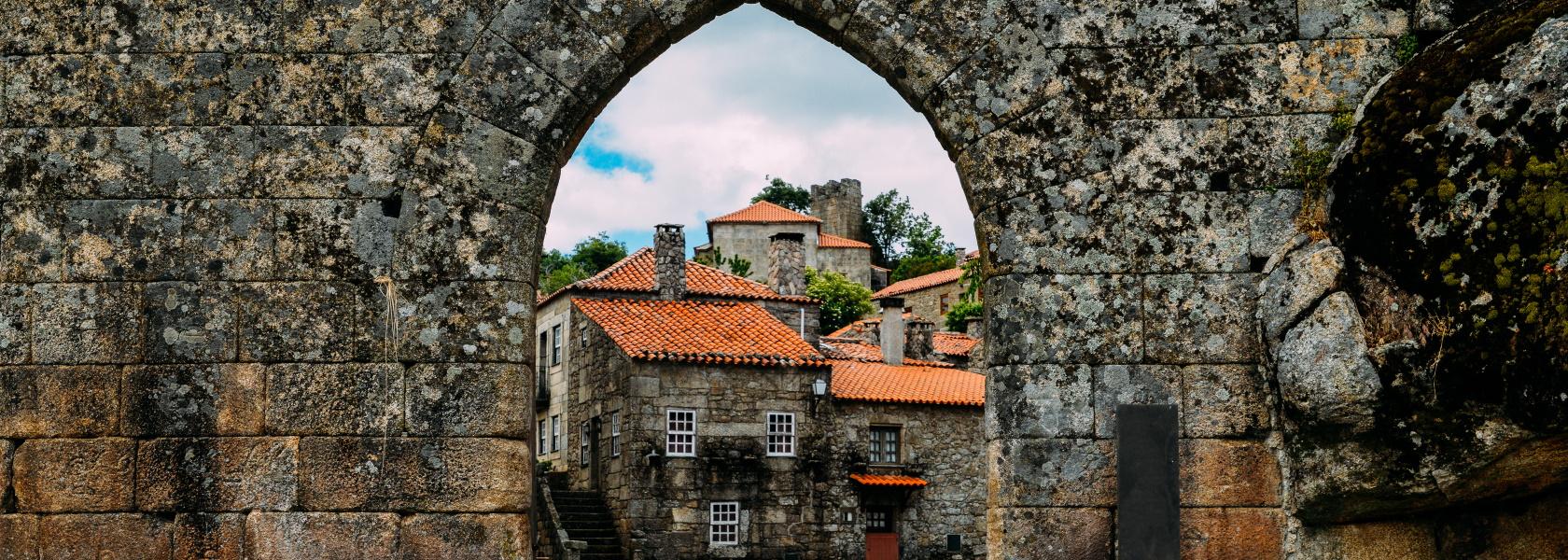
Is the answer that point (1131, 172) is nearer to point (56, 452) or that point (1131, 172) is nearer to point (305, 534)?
point (305, 534)

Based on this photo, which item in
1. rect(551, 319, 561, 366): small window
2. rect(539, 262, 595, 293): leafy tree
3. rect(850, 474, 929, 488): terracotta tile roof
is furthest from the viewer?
rect(539, 262, 595, 293): leafy tree

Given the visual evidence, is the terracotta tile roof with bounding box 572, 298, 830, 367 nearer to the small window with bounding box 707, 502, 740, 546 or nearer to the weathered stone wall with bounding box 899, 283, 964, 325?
the small window with bounding box 707, 502, 740, 546

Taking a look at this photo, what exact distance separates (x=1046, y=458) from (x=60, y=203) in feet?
14.9

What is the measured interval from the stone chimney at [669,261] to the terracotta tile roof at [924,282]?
33192 millimetres

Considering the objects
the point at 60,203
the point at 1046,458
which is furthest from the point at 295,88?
the point at 1046,458

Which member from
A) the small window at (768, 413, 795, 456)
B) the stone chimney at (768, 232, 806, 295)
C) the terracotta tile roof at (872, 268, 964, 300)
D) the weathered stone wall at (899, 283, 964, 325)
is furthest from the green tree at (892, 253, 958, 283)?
the small window at (768, 413, 795, 456)

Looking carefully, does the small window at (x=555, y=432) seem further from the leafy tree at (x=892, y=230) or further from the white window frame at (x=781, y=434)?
the leafy tree at (x=892, y=230)

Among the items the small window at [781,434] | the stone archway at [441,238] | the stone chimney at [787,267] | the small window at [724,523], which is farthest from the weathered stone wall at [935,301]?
the stone archway at [441,238]

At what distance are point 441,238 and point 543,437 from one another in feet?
87.9

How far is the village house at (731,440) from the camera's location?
27203mm

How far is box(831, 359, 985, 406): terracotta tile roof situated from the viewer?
3094 cm

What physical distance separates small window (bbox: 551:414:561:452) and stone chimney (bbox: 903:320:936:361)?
1059 cm

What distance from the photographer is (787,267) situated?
1577 inches

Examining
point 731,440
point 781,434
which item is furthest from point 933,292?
point 731,440
